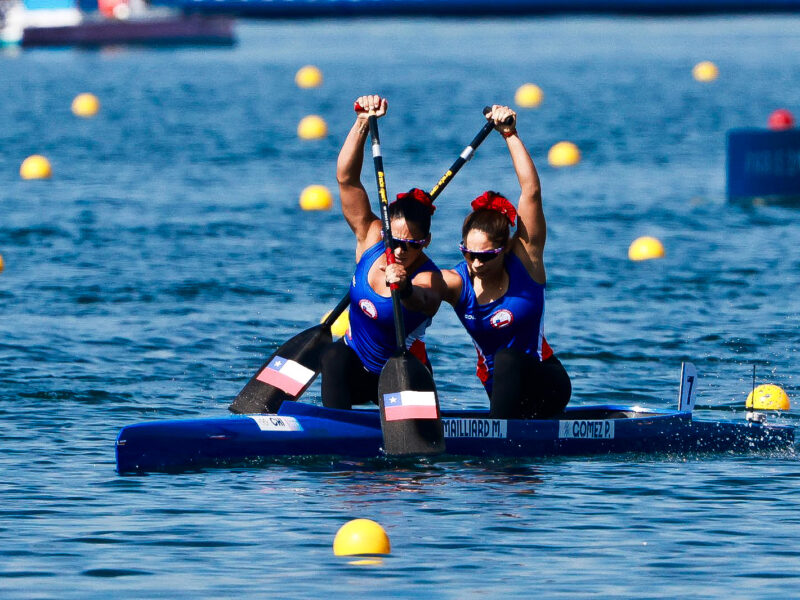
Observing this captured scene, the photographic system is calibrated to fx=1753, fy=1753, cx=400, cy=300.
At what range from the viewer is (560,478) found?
345 inches

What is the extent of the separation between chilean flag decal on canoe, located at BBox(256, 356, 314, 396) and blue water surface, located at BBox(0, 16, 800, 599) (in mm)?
788

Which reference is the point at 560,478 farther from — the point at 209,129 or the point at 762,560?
the point at 209,129

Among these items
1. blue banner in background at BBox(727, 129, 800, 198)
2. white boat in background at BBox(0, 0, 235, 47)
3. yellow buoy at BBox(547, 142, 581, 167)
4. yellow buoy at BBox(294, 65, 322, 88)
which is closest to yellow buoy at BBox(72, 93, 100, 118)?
yellow buoy at BBox(294, 65, 322, 88)

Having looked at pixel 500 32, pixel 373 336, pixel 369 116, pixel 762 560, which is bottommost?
pixel 762 560

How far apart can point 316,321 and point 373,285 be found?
15.6 ft

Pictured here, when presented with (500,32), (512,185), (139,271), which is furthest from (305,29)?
(139,271)

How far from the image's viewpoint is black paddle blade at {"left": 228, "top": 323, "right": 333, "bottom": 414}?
31.5 feet

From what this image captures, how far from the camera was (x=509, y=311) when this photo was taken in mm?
8703

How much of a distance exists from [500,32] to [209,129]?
2753cm

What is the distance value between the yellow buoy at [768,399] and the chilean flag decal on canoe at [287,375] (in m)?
2.81

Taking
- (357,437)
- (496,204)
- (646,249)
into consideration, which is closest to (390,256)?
(496,204)

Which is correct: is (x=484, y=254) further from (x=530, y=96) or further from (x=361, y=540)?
(x=530, y=96)

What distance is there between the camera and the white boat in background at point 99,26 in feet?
149

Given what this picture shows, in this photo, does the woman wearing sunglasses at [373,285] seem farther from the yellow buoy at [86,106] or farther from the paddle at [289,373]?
the yellow buoy at [86,106]
